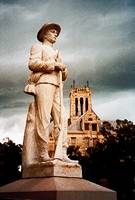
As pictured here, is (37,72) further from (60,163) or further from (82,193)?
(82,193)

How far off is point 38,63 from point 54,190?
285cm

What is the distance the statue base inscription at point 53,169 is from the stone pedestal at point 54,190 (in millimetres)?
109

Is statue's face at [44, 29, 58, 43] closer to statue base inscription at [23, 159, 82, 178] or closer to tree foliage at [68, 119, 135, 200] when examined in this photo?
statue base inscription at [23, 159, 82, 178]

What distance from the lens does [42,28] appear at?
30.3 feet

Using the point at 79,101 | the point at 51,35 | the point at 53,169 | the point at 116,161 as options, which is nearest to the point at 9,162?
the point at 116,161

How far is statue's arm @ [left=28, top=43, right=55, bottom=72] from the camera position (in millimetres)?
8780

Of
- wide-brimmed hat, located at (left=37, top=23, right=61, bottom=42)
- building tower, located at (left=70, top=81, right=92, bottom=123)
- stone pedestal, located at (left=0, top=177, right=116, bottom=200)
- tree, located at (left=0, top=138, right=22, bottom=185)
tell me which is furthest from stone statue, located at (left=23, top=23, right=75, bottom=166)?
building tower, located at (left=70, top=81, right=92, bottom=123)

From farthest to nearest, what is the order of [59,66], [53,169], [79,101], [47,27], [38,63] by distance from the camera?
[79,101] < [47,27] < [59,66] < [38,63] < [53,169]

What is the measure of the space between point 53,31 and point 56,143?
99.8 inches

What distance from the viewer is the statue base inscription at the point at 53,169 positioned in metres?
7.81

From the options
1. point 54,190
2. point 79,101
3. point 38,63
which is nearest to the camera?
point 54,190

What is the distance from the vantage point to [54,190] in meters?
7.16

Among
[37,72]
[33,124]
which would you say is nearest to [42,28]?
[37,72]

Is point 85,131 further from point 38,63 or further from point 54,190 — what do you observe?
point 54,190
